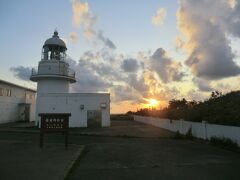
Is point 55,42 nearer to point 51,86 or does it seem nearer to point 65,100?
point 51,86

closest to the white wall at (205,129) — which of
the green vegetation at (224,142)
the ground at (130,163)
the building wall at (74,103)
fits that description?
the green vegetation at (224,142)

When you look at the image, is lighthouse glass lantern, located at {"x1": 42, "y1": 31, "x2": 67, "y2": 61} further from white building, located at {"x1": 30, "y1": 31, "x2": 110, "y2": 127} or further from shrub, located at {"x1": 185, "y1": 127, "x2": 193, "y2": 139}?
shrub, located at {"x1": 185, "y1": 127, "x2": 193, "y2": 139}

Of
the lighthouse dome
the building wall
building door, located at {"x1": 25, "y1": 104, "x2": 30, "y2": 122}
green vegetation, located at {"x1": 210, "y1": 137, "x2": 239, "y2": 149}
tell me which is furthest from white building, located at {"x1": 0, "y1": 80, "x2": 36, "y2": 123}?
green vegetation, located at {"x1": 210, "y1": 137, "x2": 239, "y2": 149}

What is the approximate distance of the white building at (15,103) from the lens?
37.0 m

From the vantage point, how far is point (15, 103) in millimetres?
41125

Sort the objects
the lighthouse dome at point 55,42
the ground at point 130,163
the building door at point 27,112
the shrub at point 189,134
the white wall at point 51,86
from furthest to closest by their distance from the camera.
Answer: the building door at point 27,112 → the white wall at point 51,86 → the lighthouse dome at point 55,42 → the shrub at point 189,134 → the ground at point 130,163

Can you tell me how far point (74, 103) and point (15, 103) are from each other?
14.2 meters

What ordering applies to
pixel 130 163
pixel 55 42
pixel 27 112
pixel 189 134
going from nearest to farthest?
pixel 130 163
pixel 189 134
pixel 55 42
pixel 27 112

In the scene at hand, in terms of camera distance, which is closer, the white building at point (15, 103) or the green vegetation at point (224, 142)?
the green vegetation at point (224, 142)

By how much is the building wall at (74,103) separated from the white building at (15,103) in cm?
846

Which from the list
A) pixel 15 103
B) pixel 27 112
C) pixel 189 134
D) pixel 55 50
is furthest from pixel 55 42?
pixel 27 112

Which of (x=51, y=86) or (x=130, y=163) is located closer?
(x=130, y=163)

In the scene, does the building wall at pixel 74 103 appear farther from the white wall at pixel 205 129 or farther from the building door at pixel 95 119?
the white wall at pixel 205 129

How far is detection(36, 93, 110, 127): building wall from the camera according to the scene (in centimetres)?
3061
